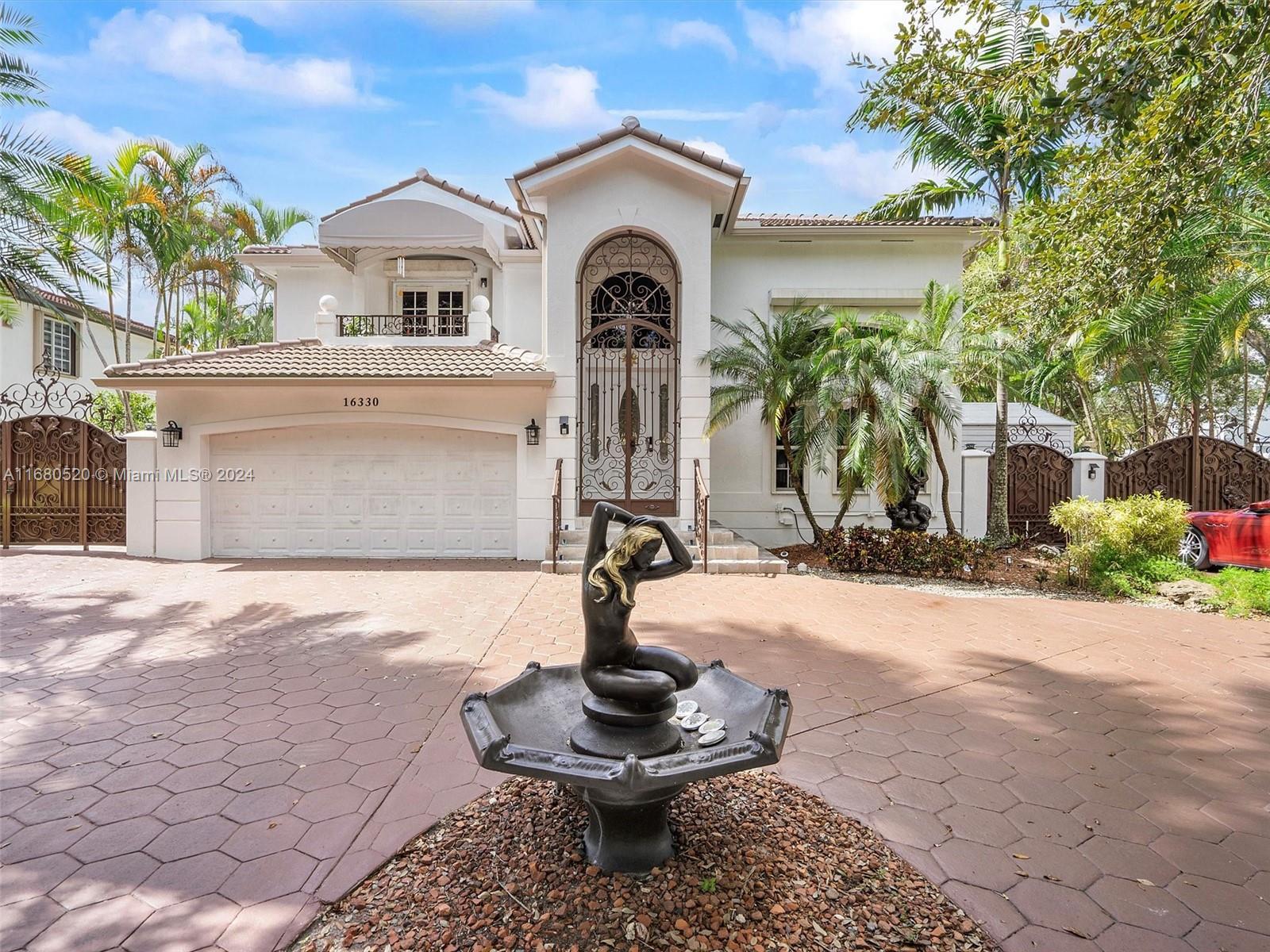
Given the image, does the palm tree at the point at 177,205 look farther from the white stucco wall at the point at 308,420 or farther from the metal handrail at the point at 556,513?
the metal handrail at the point at 556,513

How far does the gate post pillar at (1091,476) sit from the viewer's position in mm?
12805

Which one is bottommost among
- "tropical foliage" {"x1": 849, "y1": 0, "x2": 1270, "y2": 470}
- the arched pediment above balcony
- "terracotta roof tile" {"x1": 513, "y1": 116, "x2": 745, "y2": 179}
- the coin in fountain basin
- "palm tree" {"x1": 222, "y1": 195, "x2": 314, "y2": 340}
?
the coin in fountain basin

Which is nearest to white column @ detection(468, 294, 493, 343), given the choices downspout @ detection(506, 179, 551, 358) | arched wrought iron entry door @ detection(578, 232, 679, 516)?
downspout @ detection(506, 179, 551, 358)

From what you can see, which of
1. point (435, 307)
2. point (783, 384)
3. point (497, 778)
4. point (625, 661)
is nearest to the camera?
point (625, 661)

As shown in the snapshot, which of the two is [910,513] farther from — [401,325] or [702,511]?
[401,325]

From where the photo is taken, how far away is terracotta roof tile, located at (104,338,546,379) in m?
10.7

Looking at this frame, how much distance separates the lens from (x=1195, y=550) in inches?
407

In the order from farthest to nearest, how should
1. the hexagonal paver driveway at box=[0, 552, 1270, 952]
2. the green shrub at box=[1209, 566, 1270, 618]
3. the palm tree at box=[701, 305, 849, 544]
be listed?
the palm tree at box=[701, 305, 849, 544] → the green shrub at box=[1209, 566, 1270, 618] → the hexagonal paver driveway at box=[0, 552, 1270, 952]

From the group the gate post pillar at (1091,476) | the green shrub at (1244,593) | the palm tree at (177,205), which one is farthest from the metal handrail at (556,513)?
the palm tree at (177,205)

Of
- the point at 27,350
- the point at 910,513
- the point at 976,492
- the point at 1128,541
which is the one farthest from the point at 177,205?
the point at 1128,541

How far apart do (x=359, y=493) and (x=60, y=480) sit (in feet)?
18.4

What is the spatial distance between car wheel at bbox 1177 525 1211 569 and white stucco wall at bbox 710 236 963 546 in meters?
3.60

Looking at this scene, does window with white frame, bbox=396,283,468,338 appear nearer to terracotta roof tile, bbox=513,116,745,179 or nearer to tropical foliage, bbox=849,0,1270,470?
terracotta roof tile, bbox=513,116,745,179

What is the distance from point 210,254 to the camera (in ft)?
71.2
